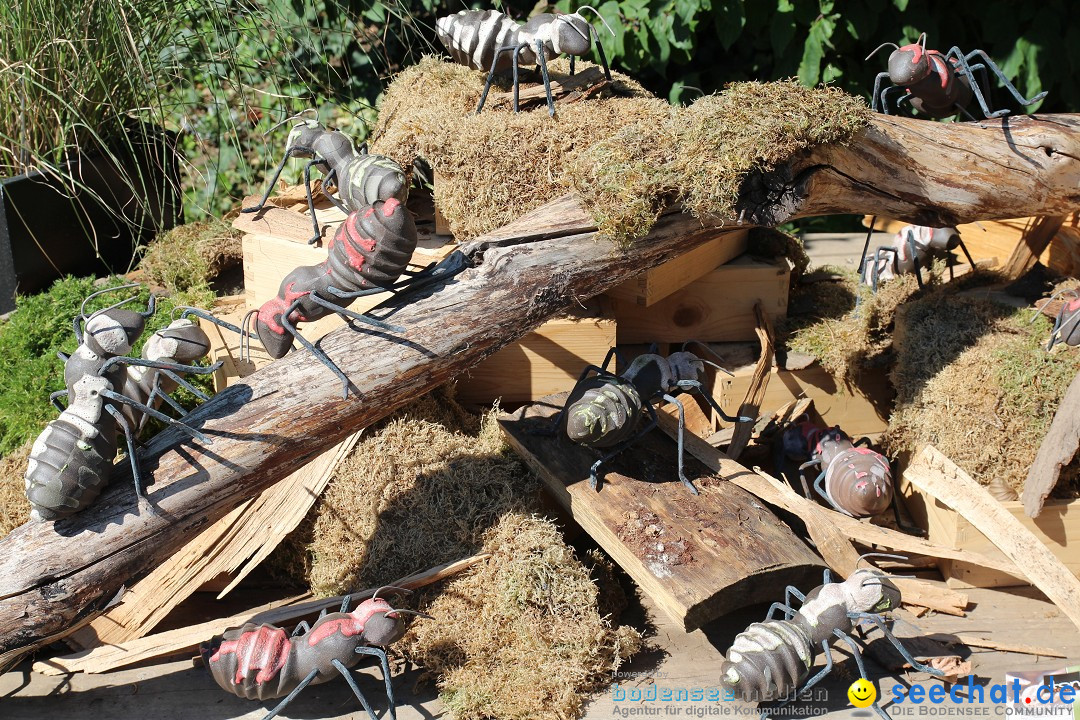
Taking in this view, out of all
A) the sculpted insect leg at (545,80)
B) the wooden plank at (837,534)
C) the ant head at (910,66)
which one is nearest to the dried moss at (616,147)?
the sculpted insect leg at (545,80)

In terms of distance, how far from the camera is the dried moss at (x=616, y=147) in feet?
10.3

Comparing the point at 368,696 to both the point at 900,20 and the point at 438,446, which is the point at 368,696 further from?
A: the point at 900,20

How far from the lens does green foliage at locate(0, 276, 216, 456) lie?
3.89 m

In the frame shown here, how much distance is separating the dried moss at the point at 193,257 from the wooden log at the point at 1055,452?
3.75 m

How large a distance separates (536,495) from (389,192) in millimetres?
1246

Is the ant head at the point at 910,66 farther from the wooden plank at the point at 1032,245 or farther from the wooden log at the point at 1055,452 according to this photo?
the wooden log at the point at 1055,452

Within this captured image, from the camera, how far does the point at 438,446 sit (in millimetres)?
3697

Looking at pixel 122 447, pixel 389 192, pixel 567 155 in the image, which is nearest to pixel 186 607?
pixel 122 447

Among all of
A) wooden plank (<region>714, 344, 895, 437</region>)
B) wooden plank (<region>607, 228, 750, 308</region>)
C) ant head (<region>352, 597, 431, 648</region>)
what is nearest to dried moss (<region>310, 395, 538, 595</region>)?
ant head (<region>352, 597, 431, 648</region>)

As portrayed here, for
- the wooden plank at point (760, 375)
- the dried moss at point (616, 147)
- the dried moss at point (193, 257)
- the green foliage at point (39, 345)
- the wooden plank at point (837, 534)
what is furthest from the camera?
the dried moss at point (193, 257)

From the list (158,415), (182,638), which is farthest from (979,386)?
(182,638)

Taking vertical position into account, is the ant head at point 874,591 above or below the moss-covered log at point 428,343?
below

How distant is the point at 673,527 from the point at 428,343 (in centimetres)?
107

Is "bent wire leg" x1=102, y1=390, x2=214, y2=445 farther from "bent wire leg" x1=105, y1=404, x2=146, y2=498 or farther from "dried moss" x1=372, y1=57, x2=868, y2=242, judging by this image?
"dried moss" x1=372, y1=57, x2=868, y2=242
